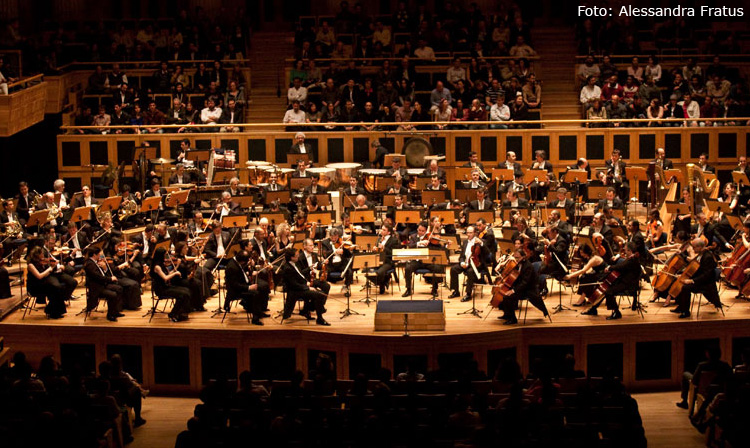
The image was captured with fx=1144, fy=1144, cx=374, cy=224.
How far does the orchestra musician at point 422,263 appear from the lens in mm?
17328

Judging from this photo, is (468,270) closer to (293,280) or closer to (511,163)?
(293,280)

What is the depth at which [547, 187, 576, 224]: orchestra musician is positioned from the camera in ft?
61.9

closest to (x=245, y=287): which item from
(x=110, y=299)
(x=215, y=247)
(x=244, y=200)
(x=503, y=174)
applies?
(x=215, y=247)

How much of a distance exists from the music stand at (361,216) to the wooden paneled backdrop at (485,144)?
489cm

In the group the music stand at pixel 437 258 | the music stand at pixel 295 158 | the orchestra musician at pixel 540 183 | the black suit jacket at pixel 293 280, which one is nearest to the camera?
the black suit jacket at pixel 293 280

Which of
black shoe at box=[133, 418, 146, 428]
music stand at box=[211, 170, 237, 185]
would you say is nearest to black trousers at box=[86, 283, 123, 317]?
black shoe at box=[133, 418, 146, 428]

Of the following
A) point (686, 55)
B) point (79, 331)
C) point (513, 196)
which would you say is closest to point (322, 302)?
point (79, 331)

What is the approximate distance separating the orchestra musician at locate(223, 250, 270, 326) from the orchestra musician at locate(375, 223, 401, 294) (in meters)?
1.97

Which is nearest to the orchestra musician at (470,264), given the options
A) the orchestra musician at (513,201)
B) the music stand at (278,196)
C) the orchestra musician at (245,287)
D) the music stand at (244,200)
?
the orchestra musician at (513,201)

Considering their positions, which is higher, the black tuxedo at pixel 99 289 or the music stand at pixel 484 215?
the music stand at pixel 484 215

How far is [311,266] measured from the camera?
16.7 m

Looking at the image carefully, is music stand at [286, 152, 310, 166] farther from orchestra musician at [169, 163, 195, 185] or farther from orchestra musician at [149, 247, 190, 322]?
orchestra musician at [149, 247, 190, 322]

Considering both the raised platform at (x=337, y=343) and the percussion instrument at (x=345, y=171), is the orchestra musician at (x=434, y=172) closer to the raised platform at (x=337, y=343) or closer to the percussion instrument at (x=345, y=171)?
the percussion instrument at (x=345, y=171)

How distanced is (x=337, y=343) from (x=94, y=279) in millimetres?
3700
